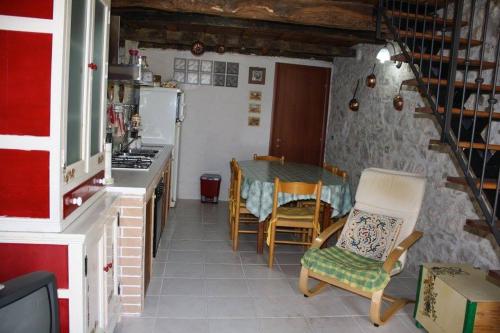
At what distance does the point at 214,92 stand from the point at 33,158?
4.83 meters

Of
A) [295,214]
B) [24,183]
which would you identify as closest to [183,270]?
[295,214]

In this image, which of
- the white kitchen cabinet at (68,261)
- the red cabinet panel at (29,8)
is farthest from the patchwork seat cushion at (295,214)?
the red cabinet panel at (29,8)

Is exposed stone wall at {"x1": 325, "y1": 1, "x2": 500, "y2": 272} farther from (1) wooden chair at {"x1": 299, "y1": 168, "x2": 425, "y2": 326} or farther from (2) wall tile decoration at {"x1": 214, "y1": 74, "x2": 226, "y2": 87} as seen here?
(2) wall tile decoration at {"x1": 214, "y1": 74, "x2": 226, "y2": 87}

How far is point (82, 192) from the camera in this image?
6.73 feet

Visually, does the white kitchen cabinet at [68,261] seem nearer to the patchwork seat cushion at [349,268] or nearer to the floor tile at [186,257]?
the patchwork seat cushion at [349,268]

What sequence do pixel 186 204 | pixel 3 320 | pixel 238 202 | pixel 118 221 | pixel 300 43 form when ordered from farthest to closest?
1. pixel 186 204
2. pixel 300 43
3. pixel 238 202
4. pixel 118 221
5. pixel 3 320

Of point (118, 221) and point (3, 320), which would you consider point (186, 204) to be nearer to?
point (118, 221)

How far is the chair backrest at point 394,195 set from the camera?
3.33 meters

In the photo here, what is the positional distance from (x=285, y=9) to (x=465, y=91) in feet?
5.52

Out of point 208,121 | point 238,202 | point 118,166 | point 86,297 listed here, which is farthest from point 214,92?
point 86,297

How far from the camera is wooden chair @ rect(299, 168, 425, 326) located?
9.48 ft

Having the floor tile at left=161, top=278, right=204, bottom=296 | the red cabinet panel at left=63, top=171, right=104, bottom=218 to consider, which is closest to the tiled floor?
the floor tile at left=161, top=278, right=204, bottom=296

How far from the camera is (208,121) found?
6.42 m

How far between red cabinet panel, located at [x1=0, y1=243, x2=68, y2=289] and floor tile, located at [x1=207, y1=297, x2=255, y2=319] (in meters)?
1.39
